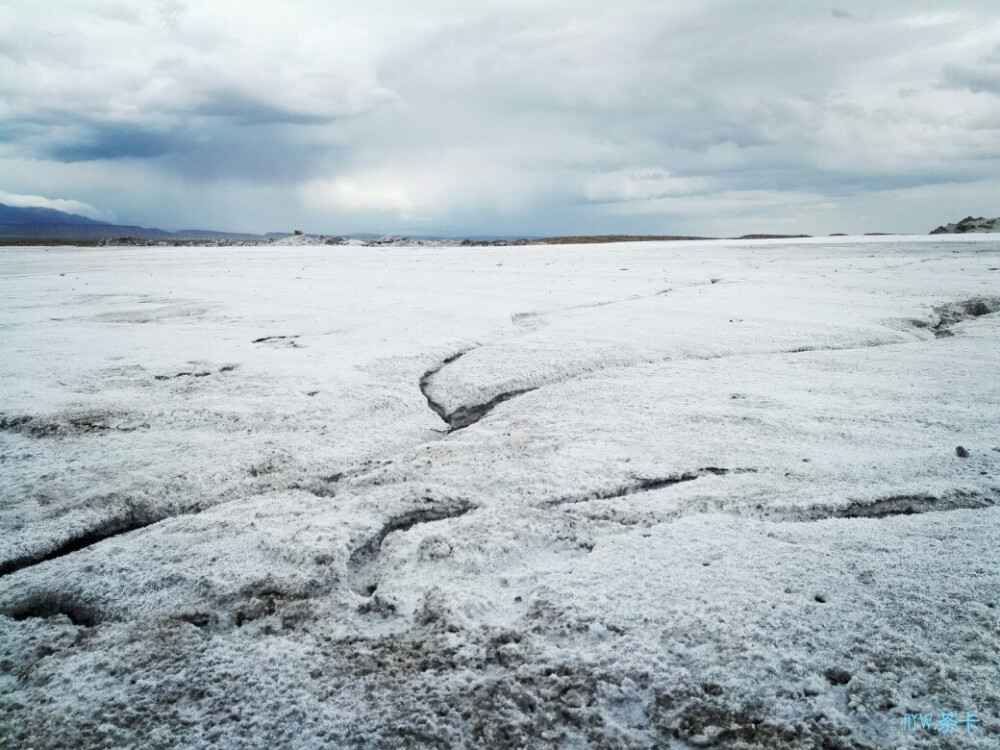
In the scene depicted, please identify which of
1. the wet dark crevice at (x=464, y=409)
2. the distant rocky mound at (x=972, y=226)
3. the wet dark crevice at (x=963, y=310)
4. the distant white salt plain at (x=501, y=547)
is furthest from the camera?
the distant rocky mound at (x=972, y=226)

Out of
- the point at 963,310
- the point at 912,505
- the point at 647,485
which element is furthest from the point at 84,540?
the point at 963,310

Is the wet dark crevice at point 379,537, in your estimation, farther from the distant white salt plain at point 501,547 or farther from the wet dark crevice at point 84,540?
the wet dark crevice at point 84,540

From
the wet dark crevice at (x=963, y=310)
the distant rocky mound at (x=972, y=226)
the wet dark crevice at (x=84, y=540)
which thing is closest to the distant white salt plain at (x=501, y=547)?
the wet dark crevice at (x=84, y=540)

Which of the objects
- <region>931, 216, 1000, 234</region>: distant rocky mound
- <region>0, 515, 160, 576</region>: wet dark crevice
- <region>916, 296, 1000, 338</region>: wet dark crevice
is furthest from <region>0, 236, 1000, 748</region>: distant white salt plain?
<region>931, 216, 1000, 234</region>: distant rocky mound

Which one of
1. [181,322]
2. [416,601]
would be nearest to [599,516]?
[416,601]

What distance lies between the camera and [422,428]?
321 cm

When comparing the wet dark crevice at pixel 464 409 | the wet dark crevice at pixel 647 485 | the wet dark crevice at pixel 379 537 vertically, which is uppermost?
the wet dark crevice at pixel 464 409

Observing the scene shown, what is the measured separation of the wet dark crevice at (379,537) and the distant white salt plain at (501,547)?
1cm

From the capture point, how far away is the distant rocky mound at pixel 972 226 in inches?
1041

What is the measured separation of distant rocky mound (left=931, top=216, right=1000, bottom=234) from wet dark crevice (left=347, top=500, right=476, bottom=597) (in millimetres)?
31195

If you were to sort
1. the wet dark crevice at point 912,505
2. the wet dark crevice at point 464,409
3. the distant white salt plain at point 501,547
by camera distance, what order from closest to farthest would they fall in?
the distant white salt plain at point 501,547
the wet dark crevice at point 912,505
the wet dark crevice at point 464,409

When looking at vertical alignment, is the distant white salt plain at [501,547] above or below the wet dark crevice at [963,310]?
below

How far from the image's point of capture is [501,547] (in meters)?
2.00

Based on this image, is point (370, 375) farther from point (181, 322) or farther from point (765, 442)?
point (181, 322)
